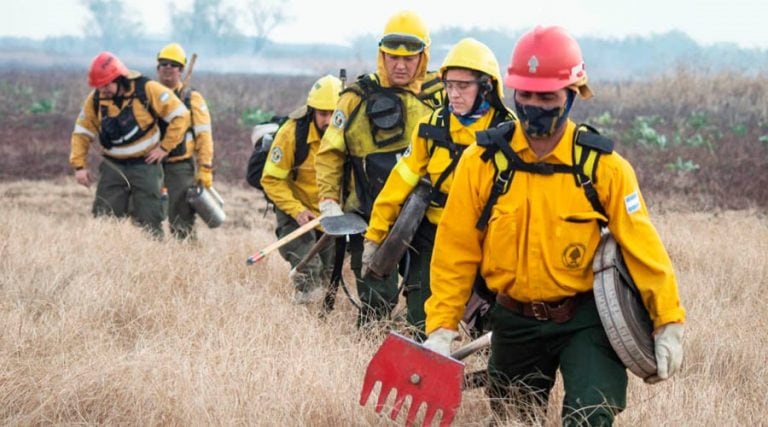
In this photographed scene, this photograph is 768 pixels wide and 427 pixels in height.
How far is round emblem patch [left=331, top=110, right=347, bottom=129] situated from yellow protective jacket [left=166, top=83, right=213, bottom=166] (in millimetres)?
4472

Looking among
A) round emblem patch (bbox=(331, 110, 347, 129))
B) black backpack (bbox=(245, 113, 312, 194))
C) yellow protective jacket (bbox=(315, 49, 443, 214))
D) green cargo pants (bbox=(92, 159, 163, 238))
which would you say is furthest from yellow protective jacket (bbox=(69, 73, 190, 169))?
round emblem patch (bbox=(331, 110, 347, 129))

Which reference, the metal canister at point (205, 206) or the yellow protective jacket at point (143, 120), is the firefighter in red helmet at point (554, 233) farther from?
the metal canister at point (205, 206)

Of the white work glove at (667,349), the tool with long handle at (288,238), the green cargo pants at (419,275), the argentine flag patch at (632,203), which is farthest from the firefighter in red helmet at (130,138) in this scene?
the white work glove at (667,349)

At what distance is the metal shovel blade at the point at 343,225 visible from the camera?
20.6 ft

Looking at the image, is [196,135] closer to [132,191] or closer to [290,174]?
[132,191]

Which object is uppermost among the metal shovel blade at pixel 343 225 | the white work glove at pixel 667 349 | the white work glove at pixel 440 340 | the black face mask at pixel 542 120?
the black face mask at pixel 542 120

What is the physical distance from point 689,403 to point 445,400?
131cm

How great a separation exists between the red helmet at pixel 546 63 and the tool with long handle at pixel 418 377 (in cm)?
94

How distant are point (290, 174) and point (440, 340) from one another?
375 cm

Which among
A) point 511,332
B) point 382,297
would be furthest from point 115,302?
point 511,332

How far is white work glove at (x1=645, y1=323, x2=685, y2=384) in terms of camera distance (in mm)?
3703

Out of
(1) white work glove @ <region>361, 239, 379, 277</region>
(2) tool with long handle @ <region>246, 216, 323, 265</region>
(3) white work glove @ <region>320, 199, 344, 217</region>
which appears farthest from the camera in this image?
(2) tool with long handle @ <region>246, 216, 323, 265</region>

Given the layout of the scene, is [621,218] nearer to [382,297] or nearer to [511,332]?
[511,332]

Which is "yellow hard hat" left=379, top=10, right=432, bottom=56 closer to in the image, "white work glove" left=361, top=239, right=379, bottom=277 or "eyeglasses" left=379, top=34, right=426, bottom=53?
"eyeglasses" left=379, top=34, right=426, bottom=53
